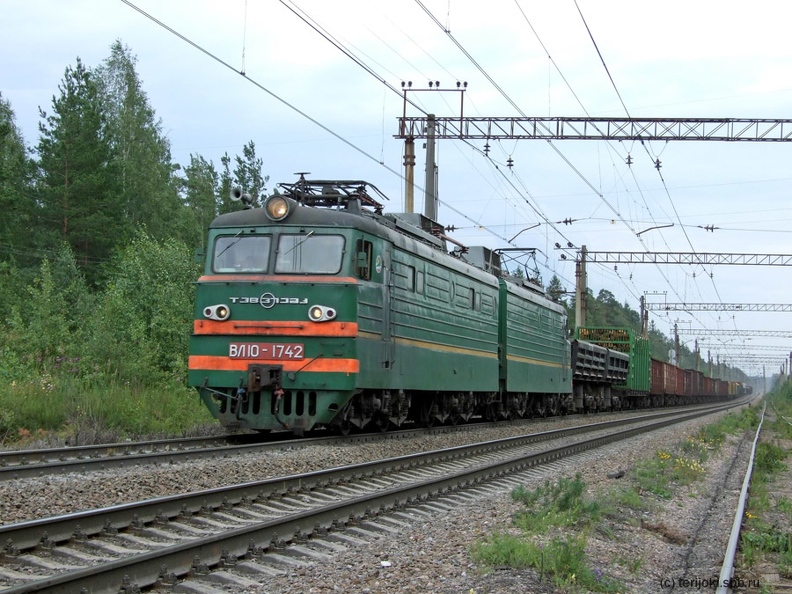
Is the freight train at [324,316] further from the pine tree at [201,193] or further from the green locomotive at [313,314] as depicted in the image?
the pine tree at [201,193]

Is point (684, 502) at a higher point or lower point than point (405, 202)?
lower

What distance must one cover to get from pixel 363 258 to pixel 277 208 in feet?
4.96

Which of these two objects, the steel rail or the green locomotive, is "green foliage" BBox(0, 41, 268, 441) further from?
the steel rail

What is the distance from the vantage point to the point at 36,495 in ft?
25.6

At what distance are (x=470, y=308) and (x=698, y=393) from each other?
5804cm

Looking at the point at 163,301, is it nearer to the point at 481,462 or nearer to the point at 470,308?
the point at 470,308

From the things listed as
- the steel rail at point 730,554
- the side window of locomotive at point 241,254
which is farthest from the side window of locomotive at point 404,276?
the steel rail at point 730,554

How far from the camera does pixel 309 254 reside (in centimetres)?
1301

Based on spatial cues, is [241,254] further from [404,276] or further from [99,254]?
[99,254]

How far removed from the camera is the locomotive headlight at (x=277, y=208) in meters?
13.2

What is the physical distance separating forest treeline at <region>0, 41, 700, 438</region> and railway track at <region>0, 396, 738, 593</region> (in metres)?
5.99

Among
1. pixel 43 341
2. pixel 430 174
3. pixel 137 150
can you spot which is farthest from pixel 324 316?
pixel 137 150

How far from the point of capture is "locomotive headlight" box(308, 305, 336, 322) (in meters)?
12.5

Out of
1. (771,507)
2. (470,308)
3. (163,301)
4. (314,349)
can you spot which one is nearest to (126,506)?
(314,349)
